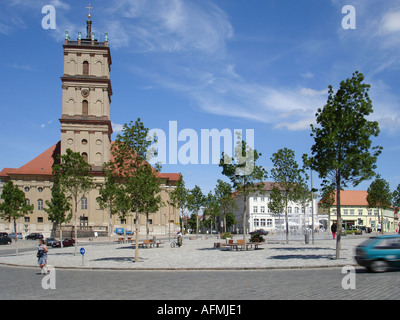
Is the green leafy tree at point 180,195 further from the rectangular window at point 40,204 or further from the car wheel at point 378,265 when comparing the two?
the car wheel at point 378,265

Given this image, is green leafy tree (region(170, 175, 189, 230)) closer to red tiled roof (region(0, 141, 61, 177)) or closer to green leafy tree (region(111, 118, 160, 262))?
red tiled roof (region(0, 141, 61, 177))

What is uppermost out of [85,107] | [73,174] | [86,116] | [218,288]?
[85,107]

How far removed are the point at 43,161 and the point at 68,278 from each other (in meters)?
81.6

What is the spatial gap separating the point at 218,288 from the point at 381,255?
7527mm

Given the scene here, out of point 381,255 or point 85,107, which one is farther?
point 85,107

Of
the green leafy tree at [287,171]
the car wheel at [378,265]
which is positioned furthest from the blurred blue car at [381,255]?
the green leafy tree at [287,171]

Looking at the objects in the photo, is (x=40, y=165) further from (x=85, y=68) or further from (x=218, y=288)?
(x=218, y=288)

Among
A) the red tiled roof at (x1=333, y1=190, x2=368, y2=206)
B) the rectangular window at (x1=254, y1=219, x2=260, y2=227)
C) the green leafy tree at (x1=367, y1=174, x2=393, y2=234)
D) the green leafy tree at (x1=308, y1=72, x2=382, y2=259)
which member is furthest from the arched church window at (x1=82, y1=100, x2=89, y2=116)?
the red tiled roof at (x1=333, y1=190, x2=368, y2=206)

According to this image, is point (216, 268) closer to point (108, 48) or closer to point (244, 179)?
point (244, 179)

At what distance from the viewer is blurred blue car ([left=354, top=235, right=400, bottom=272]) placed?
17016 millimetres

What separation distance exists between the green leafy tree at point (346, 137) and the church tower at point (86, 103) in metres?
66.1

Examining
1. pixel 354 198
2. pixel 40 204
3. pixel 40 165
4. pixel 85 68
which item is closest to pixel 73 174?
pixel 85 68

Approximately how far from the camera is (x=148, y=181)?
26.5 metres

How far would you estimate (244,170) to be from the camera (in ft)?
113
